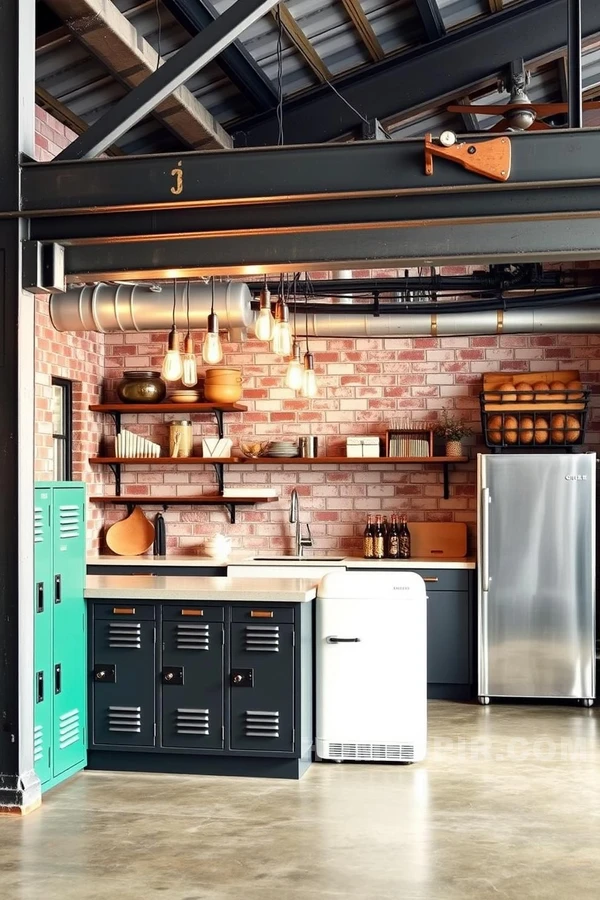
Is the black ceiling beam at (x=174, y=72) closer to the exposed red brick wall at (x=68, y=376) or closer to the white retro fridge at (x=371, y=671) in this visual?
the exposed red brick wall at (x=68, y=376)

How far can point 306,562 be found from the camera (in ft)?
24.9

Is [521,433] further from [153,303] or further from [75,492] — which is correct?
[75,492]

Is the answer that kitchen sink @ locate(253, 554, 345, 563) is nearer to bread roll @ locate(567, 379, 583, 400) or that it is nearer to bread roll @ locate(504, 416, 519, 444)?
bread roll @ locate(504, 416, 519, 444)

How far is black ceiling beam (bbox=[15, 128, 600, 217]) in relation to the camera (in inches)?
167

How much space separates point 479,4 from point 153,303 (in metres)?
2.62

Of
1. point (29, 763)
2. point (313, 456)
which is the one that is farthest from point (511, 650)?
point (29, 763)

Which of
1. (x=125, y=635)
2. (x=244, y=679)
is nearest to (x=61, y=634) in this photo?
(x=125, y=635)

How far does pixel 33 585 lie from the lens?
15.7ft

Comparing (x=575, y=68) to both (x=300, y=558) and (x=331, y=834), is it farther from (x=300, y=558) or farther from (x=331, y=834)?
(x=300, y=558)

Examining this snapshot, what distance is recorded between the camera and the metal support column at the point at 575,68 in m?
4.35

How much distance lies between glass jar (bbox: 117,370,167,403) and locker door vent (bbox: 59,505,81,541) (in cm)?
270

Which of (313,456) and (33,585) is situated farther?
(313,456)

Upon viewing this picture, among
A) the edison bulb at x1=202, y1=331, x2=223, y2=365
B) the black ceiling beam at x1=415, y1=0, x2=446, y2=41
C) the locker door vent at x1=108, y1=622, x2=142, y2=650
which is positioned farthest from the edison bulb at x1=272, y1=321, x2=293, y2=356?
the black ceiling beam at x1=415, y1=0, x2=446, y2=41

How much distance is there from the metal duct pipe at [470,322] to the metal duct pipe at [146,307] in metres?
1.10
